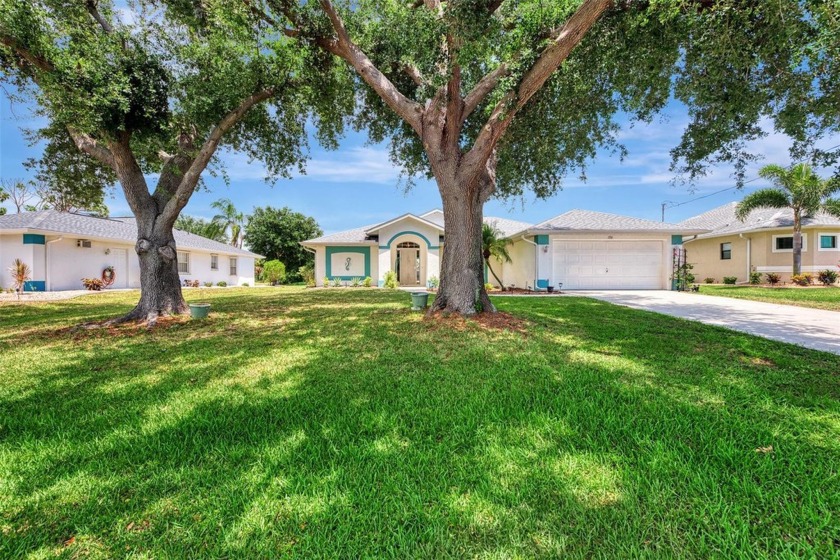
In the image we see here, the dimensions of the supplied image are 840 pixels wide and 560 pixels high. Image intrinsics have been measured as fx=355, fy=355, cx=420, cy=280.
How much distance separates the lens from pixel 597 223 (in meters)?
17.9

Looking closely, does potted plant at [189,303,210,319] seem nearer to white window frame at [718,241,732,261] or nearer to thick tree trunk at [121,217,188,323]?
thick tree trunk at [121,217,188,323]

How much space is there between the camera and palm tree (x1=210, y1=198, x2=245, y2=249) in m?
34.2

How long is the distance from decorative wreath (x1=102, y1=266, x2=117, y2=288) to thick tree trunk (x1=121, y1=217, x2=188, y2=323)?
582 inches

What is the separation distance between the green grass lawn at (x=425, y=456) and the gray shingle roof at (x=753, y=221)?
1964 centimetres

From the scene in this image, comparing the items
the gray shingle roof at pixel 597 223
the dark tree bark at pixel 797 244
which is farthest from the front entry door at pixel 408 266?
the dark tree bark at pixel 797 244

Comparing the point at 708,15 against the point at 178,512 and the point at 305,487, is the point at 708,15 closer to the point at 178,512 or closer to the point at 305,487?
the point at 305,487

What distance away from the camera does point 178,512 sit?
1952 millimetres

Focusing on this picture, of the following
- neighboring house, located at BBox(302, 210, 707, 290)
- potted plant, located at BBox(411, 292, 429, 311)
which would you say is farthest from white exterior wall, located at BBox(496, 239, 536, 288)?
potted plant, located at BBox(411, 292, 429, 311)

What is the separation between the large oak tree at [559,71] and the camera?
5.60 m

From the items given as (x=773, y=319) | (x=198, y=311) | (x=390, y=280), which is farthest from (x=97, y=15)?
(x=773, y=319)

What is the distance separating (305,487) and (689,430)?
113 inches

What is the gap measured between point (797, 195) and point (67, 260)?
3564 cm

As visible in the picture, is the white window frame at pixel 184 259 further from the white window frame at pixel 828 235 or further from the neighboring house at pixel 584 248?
the white window frame at pixel 828 235

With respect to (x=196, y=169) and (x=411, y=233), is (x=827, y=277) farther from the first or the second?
(x=196, y=169)
